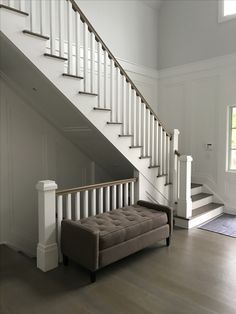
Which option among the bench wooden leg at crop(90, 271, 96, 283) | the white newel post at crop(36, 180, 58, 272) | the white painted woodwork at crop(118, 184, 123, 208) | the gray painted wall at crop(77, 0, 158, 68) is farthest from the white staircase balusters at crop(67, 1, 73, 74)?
the bench wooden leg at crop(90, 271, 96, 283)

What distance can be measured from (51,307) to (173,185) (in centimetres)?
300

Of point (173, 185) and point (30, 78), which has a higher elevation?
point (30, 78)

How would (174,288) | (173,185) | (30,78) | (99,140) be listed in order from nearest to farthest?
(174,288), (30,78), (99,140), (173,185)

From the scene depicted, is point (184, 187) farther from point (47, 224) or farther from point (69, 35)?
point (69, 35)

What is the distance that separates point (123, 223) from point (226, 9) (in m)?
4.79

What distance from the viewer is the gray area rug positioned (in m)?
4.29

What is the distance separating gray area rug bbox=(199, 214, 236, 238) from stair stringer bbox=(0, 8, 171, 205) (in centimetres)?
113

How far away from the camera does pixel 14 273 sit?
2967mm

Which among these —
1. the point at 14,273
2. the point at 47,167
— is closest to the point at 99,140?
the point at 47,167

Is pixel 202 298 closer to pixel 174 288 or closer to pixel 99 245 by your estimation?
pixel 174 288

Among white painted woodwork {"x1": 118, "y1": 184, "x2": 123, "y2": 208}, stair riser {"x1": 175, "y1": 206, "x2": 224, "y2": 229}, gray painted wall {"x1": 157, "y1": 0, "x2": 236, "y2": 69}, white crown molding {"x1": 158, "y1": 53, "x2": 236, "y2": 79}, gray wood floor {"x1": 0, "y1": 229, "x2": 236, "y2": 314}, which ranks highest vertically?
gray painted wall {"x1": 157, "y1": 0, "x2": 236, "y2": 69}

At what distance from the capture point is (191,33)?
5844mm

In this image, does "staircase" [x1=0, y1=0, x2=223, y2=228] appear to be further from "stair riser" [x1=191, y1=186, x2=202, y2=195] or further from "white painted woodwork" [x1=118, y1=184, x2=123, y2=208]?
"white painted woodwork" [x1=118, y1=184, x2=123, y2=208]

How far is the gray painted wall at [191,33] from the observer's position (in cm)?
539
